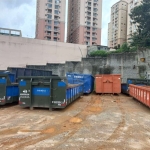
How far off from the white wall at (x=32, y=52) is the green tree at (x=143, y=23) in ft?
59.5

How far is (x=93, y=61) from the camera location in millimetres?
26547

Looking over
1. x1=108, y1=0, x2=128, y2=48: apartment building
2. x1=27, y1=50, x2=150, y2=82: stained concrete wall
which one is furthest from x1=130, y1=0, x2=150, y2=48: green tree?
x1=108, y1=0, x2=128, y2=48: apartment building

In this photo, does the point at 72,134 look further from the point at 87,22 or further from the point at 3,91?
the point at 87,22

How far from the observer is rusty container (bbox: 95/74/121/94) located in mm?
16031

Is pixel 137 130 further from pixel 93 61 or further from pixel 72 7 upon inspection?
pixel 72 7

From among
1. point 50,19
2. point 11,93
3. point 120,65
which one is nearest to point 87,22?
point 50,19

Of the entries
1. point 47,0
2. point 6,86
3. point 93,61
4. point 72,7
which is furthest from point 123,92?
point 72,7

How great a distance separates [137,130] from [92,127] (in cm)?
148

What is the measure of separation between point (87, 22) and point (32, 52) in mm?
45029

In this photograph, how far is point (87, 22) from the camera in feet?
247

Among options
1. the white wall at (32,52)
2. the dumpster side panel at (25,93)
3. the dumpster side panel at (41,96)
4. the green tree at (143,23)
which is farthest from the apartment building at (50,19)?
the dumpster side panel at (41,96)

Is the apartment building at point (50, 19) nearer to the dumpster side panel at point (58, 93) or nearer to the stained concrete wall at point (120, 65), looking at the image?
the stained concrete wall at point (120, 65)

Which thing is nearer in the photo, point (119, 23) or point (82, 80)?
point (82, 80)

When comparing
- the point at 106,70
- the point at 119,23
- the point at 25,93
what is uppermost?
the point at 119,23
